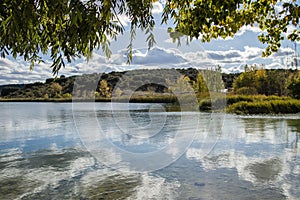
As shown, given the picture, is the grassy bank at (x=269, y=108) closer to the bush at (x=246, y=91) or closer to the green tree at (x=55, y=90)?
the bush at (x=246, y=91)

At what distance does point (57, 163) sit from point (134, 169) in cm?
134

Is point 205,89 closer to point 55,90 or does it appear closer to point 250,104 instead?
point 250,104

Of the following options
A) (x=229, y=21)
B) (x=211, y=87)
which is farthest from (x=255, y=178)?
(x=211, y=87)

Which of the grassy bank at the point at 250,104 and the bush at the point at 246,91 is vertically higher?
the bush at the point at 246,91

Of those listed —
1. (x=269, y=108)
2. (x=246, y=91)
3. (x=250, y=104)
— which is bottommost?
(x=269, y=108)

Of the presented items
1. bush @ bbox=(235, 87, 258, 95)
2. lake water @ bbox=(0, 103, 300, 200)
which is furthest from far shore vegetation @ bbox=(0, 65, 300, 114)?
lake water @ bbox=(0, 103, 300, 200)

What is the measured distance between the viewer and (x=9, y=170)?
4.77 m

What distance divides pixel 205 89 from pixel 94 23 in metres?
27.7

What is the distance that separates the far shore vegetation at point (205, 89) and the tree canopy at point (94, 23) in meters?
2.13

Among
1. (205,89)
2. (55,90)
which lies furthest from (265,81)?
(55,90)

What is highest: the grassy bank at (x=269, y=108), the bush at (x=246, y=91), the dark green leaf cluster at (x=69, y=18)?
the dark green leaf cluster at (x=69, y=18)

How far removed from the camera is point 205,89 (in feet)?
96.2

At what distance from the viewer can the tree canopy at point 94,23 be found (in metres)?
2.10

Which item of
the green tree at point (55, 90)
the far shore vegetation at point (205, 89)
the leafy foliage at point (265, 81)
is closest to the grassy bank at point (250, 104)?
the far shore vegetation at point (205, 89)
